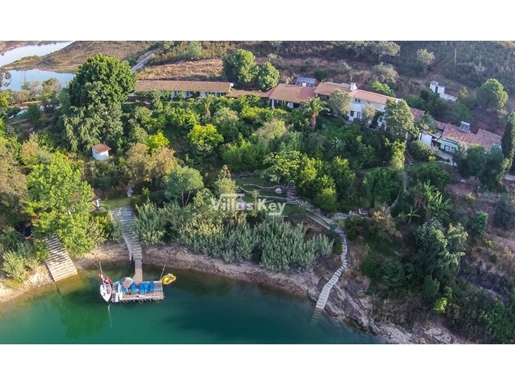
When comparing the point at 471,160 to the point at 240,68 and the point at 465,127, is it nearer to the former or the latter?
the point at 465,127

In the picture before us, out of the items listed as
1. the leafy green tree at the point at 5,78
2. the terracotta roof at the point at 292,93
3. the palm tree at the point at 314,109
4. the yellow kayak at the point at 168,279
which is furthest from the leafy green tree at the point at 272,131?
the leafy green tree at the point at 5,78

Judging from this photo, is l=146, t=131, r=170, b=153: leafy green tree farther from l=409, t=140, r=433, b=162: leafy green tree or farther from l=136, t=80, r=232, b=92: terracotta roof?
l=409, t=140, r=433, b=162: leafy green tree


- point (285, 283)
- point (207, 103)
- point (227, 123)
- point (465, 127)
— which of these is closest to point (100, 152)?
point (207, 103)

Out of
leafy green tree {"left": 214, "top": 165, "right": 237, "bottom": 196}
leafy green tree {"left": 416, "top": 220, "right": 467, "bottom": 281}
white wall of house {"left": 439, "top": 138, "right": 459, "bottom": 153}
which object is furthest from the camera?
white wall of house {"left": 439, "top": 138, "right": 459, "bottom": 153}

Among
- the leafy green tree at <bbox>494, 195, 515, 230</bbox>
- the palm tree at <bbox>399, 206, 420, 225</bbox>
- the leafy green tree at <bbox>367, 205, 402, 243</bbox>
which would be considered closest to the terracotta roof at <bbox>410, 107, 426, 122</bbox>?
the palm tree at <bbox>399, 206, 420, 225</bbox>

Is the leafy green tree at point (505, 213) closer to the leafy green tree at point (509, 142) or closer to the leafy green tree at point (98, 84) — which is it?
the leafy green tree at point (509, 142)

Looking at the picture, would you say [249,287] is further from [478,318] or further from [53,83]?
[53,83]
